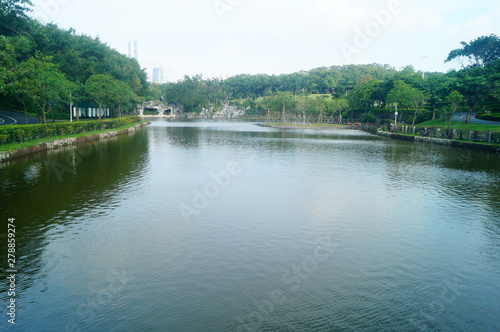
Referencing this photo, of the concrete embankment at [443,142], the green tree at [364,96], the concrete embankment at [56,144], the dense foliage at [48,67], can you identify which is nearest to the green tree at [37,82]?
the dense foliage at [48,67]

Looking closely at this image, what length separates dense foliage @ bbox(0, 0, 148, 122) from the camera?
29.8 meters

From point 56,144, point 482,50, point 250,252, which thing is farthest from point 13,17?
point 482,50

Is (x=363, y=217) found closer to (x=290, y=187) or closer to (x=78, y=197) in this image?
(x=290, y=187)

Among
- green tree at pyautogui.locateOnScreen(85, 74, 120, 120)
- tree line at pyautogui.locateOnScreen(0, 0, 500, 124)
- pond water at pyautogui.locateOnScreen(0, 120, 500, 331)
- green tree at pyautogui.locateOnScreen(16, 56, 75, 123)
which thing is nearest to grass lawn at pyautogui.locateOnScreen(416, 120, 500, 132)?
tree line at pyautogui.locateOnScreen(0, 0, 500, 124)

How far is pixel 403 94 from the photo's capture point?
53.8m

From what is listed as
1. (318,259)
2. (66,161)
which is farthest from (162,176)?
(318,259)

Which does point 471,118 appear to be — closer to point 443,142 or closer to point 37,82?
point 443,142

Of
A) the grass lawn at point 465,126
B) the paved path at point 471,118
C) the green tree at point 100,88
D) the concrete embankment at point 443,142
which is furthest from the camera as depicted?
the green tree at point 100,88

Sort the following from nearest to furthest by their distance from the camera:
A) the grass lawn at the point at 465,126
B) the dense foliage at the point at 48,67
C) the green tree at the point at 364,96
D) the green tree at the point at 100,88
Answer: the dense foliage at the point at 48,67 < the grass lawn at the point at 465,126 < the green tree at the point at 100,88 < the green tree at the point at 364,96

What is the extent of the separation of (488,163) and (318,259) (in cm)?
2091

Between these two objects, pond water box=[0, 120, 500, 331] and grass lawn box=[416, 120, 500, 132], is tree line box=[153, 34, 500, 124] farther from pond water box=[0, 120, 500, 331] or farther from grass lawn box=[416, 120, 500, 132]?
pond water box=[0, 120, 500, 331]

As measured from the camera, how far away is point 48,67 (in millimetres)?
33125

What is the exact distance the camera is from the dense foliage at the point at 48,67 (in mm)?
29773

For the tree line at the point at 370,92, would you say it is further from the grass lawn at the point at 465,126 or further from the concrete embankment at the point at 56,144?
the concrete embankment at the point at 56,144
